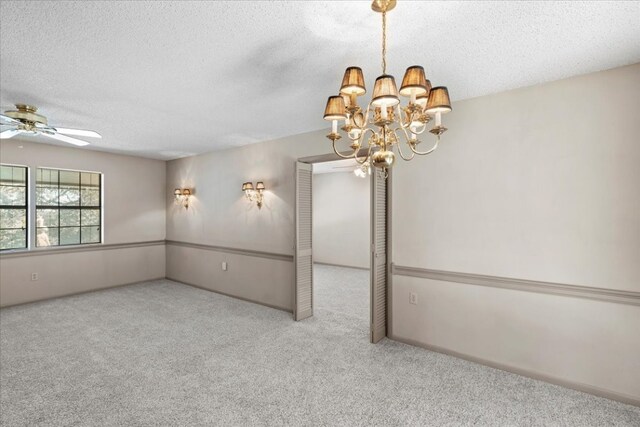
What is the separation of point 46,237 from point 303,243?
434 cm

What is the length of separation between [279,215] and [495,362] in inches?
124

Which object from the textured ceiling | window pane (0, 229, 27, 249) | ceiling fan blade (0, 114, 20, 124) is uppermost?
the textured ceiling

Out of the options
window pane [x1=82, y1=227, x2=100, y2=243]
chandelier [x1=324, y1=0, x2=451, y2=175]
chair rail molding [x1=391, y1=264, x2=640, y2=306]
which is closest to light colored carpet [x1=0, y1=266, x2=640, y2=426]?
chair rail molding [x1=391, y1=264, x2=640, y2=306]

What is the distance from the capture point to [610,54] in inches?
86.2

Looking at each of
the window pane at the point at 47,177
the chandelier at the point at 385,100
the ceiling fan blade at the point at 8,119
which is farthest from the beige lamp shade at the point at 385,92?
the window pane at the point at 47,177

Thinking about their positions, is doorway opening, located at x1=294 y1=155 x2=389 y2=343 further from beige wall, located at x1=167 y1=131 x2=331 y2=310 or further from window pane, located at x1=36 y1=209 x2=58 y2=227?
window pane, located at x1=36 y1=209 x2=58 y2=227

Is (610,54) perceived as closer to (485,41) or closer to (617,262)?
(485,41)

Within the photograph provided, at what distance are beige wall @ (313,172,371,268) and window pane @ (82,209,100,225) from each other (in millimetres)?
4761

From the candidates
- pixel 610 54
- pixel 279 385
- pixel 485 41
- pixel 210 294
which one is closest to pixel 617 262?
pixel 610 54

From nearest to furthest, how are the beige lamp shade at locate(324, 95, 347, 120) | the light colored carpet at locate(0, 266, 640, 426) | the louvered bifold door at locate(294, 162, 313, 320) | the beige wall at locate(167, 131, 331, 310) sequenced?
the beige lamp shade at locate(324, 95, 347, 120) → the light colored carpet at locate(0, 266, 640, 426) → the louvered bifold door at locate(294, 162, 313, 320) → the beige wall at locate(167, 131, 331, 310)

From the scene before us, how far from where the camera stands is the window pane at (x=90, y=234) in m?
5.58

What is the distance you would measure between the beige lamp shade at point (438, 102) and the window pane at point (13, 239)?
6187mm

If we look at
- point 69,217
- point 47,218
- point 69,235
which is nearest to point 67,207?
point 69,217

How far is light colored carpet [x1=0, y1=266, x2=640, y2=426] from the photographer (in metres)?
2.23
